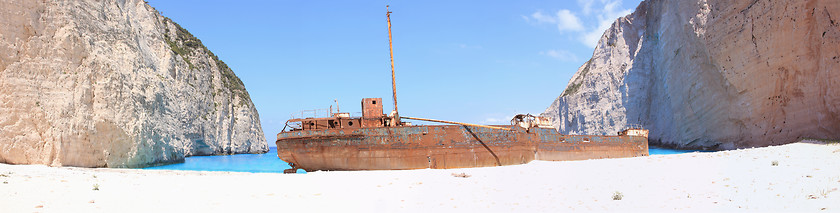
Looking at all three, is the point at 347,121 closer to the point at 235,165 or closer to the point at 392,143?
the point at 392,143

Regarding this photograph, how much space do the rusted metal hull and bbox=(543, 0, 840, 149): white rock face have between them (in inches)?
525

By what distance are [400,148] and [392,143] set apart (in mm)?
306

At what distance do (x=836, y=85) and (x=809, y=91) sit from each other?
3.90ft

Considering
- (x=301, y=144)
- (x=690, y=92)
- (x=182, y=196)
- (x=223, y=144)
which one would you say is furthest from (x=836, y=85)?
(x=223, y=144)

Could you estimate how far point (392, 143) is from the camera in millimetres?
14188

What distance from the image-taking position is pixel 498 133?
1575 cm

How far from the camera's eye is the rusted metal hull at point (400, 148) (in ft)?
46.4

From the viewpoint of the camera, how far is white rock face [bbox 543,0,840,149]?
59.8 ft

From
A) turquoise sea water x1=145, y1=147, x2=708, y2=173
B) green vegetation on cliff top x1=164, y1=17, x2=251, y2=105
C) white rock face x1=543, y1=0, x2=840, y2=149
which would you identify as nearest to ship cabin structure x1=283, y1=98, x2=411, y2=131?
turquoise sea water x1=145, y1=147, x2=708, y2=173

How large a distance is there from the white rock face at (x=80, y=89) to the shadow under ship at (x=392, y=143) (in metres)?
10.4

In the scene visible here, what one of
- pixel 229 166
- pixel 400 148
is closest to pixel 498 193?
pixel 400 148

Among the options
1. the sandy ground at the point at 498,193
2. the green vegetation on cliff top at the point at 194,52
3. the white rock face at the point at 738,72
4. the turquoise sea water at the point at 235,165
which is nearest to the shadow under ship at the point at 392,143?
the sandy ground at the point at 498,193

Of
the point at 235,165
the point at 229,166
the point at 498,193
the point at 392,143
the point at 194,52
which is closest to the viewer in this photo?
the point at 498,193

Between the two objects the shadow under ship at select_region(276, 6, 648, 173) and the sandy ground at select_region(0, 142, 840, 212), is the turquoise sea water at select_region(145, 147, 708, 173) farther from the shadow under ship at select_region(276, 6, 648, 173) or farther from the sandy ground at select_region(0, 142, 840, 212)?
the sandy ground at select_region(0, 142, 840, 212)
